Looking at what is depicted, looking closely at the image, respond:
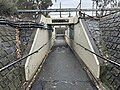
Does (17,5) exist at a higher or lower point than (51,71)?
higher

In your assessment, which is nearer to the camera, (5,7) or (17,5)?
(5,7)

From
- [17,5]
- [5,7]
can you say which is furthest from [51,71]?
[17,5]

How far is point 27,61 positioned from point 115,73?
285 centimetres

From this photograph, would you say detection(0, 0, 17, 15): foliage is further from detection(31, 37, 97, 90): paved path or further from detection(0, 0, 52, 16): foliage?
detection(31, 37, 97, 90): paved path

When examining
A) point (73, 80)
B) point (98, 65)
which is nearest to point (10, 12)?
point (73, 80)

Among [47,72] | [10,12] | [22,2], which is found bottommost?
[47,72]

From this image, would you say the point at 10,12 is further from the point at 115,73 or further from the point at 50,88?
the point at 115,73

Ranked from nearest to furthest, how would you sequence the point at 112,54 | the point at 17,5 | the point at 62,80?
the point at 112,54 → the point at 62,80 → the point at 17,5

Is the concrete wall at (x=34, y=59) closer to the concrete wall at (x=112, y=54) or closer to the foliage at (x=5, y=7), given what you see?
the foliage at (x=5, y=7)

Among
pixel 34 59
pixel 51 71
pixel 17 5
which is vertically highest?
pixel 17 5

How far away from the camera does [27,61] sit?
20.1 feet

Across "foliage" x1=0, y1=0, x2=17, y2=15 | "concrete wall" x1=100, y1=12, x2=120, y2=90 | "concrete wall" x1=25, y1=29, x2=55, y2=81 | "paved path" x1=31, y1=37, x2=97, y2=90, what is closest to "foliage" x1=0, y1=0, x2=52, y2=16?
"foliage" x1=0, y1=0, x2=17, y2=15

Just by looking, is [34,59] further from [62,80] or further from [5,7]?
[5,7]

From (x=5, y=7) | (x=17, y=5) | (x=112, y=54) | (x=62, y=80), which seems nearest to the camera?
(x=112, y=54)
